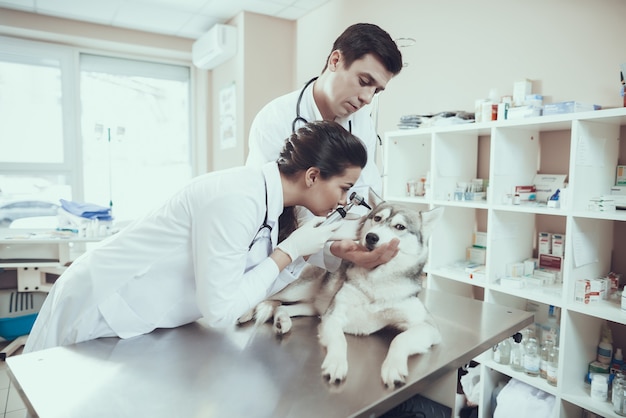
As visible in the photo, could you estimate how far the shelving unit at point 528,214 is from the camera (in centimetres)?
176

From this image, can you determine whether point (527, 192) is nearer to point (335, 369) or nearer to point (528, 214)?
point (528, 214)

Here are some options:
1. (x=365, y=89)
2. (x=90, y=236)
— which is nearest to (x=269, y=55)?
(x=90, y=236)

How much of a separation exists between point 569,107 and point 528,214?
60 cm

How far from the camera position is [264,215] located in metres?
1.11

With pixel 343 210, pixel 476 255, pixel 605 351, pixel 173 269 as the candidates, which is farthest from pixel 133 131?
pixel 605 351

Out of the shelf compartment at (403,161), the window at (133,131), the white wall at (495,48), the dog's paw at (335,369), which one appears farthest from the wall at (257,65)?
the dog's paw at (335,369)

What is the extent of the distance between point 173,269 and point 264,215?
29cm

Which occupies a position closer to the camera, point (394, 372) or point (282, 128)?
point (394, 372)

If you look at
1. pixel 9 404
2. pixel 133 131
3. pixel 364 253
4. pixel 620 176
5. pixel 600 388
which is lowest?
pixel 9 404

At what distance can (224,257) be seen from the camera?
39.5 inches

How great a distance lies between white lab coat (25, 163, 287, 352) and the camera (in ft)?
3.34

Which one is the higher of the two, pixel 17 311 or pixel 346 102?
pixel 346 102

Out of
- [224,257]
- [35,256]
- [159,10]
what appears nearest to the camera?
[224,257]

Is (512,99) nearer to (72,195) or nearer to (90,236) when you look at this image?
(90,236)
